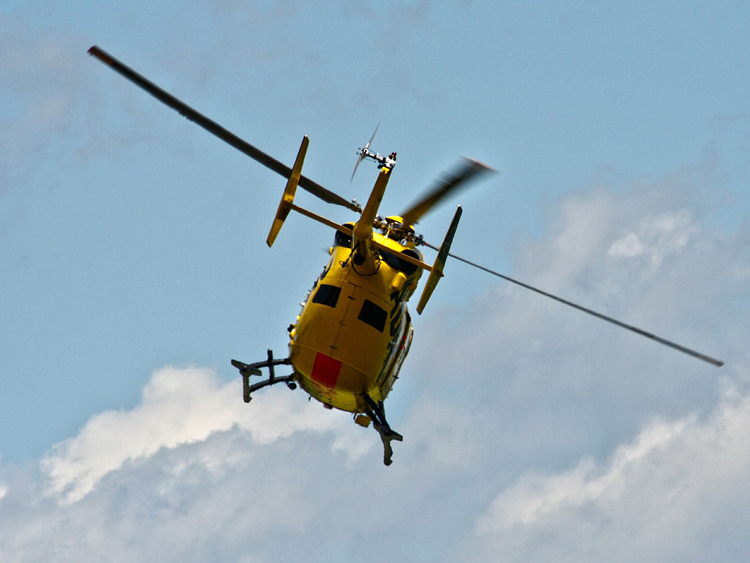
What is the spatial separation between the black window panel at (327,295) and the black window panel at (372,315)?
0.92 metres

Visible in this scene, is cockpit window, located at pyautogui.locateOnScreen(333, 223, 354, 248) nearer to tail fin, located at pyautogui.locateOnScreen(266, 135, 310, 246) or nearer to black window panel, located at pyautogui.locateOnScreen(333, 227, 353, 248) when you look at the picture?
black window panel, located at pyautogui.locateOnScreen(333, 227, 353, 248)

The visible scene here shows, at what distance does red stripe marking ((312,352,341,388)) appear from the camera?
118ft

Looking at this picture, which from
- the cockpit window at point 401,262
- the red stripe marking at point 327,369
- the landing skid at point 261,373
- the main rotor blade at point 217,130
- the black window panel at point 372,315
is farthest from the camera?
the landing skid at point 261,373

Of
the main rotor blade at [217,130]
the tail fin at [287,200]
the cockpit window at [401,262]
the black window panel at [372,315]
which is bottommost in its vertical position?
the black window panel at [372,315]

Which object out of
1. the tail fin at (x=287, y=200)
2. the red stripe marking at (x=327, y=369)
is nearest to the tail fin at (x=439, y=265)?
the red stripe marking at (x=327, y=369)

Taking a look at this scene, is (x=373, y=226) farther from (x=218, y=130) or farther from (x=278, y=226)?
(x=218, y=130)

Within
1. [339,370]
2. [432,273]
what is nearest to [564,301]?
[432,273]

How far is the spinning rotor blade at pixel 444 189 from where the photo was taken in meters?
35.0

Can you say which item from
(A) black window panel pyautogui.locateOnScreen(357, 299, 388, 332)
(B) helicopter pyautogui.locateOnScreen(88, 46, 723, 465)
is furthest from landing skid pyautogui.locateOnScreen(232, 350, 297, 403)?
(A) black window panel pyautogui.locateOnScreen(357, 299, 388, 332)

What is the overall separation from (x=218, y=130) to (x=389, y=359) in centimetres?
936

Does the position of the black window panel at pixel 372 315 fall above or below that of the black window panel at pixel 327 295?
below

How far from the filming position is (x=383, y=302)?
36.7 meters

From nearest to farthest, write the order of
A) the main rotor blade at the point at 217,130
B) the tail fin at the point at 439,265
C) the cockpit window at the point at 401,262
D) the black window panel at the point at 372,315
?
the main rotor blade at the point at 217,130 < the tail fin at the point at 439,265 < the black window panel at the point at 372,315 < the cockpit window at the point at 401,262

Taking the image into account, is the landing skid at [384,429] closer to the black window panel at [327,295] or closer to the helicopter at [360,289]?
the helicopter at [360,289]
